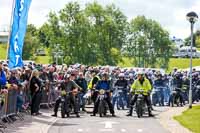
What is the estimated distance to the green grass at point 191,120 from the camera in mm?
21756

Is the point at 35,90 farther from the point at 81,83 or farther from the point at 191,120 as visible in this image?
the point at 191,120

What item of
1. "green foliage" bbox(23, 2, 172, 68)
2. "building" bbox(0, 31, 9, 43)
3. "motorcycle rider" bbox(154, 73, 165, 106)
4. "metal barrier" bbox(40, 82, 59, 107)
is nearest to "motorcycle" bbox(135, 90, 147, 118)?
"metal barrier" bbox(40, 82, 59, 107)

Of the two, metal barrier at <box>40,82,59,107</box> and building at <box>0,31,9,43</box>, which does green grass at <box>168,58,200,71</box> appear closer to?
building at <box>0,31,9,43</box>

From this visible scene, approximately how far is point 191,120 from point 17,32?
7938 mm

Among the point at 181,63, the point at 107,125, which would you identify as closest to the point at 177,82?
the point at 107,125

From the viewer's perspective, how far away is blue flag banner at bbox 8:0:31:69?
20844 millimetres

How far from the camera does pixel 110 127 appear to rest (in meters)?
21.8

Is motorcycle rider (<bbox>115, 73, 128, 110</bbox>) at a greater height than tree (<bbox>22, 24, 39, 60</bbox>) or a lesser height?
lesser

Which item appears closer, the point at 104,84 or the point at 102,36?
the point at 104,84

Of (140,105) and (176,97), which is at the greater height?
(176,97)

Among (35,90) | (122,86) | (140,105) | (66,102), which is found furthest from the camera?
(122,86)

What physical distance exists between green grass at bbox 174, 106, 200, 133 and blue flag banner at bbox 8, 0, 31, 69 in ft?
20.6

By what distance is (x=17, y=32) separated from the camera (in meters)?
21.0

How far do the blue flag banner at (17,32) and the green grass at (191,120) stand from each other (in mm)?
6293
